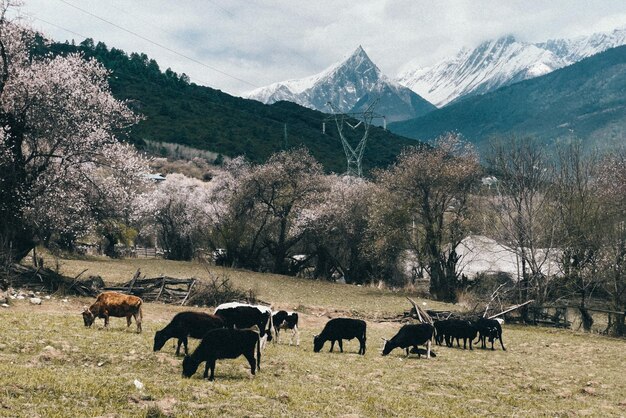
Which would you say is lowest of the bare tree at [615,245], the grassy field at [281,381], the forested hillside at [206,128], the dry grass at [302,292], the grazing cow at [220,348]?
the grassy field at [281,381]

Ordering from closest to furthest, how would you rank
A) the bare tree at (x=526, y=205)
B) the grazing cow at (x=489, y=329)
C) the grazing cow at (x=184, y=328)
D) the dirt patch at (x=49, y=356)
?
the dirt patch at (x=49, y=356), the grazing cow at (x=184, y=328), the grazing cow at (x=489, y=329), the bare tree at (x=526, y=205)

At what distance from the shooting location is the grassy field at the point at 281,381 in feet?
33.3

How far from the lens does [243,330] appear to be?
548 inches

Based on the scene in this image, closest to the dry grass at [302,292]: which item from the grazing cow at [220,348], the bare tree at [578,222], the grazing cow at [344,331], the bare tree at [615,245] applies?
the bare tree at [578,222]

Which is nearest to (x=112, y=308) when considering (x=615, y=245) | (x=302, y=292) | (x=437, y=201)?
(x=302, y=292)

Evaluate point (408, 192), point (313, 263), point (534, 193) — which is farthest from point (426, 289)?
point (534, 193)

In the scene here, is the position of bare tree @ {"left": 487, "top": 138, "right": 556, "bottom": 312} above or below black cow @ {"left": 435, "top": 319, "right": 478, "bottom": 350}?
above

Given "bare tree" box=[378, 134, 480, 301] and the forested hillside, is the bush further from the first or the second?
the forested hillside

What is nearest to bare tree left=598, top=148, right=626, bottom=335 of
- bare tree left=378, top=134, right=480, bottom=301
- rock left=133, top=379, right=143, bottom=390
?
bare tree left=378, top=134, right=480, bottom=301

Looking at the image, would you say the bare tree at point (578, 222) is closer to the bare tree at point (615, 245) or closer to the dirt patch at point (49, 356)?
the bare tree at point (615, 245)

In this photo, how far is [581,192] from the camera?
1674 inches

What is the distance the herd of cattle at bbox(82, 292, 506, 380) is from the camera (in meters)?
13.4

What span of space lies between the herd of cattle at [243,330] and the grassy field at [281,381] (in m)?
0.49

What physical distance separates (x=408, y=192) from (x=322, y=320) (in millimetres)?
25944
